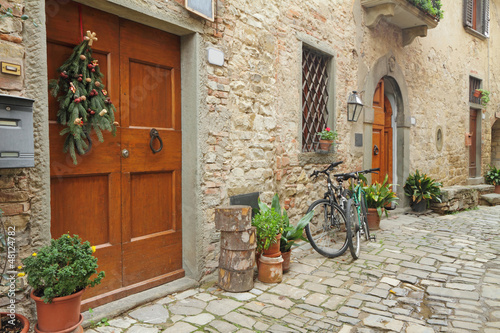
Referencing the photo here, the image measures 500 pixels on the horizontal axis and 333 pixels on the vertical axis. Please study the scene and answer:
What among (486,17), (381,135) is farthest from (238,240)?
(486,17)

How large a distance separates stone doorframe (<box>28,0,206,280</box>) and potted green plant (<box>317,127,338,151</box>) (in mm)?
2403

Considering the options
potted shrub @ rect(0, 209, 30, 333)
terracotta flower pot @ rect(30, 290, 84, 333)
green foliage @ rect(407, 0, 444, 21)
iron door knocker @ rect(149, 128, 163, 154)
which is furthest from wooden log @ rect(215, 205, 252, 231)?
green foliage @ rect(407, 0, 444, 21)

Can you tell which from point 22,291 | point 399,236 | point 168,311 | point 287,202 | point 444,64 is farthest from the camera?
point 444,64

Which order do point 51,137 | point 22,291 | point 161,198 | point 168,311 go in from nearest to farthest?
1. point 22,291
2. point 51,137
3. point 168,311
4. point 161,198

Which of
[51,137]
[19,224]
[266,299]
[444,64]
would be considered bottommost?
[266,299]

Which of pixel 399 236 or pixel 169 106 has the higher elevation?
pixel 169 106

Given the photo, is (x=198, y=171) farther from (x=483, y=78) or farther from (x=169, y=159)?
(x=483, y=78)

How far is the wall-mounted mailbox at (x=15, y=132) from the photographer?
1836mm

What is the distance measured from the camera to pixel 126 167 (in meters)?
2.90

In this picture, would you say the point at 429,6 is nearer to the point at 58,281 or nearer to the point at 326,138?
the point at 326,138

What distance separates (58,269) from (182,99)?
186 centimetres

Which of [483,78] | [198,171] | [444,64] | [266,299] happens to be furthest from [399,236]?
[483,78]

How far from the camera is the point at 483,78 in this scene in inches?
413

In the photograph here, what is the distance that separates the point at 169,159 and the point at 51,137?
1048 mm
